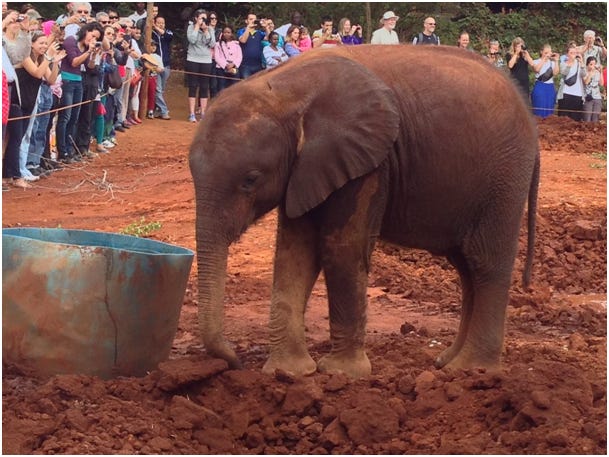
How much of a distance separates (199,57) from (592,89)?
27.4 feet

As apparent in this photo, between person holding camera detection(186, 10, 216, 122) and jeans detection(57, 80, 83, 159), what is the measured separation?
5447 millimetres

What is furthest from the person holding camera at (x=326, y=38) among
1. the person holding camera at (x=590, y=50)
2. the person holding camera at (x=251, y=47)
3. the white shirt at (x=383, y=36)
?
the person holding camera at (x=590, y=50)

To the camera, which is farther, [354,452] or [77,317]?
[77,317]

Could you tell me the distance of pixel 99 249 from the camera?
6.78 m

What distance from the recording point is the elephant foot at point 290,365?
716cm

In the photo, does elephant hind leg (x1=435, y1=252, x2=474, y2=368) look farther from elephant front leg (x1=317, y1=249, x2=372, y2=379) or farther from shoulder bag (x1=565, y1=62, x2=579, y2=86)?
shoulder bag (x1=565, y1=62, x2=579, y2=86)

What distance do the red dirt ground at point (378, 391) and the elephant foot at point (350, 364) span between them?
0.21 metres

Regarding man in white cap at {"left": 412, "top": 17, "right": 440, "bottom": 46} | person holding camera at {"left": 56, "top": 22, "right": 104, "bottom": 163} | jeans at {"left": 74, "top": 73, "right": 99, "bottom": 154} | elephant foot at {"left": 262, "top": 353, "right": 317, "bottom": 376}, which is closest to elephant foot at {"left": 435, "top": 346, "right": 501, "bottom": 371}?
elephant foot at {"left": 262, "top": 353, "right": 317, "bottom": 376}

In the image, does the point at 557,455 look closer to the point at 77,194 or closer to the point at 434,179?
the point at 434,179

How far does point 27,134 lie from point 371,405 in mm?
9707

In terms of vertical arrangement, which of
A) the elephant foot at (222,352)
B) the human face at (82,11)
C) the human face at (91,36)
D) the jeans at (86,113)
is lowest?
the jeans at (86,113)

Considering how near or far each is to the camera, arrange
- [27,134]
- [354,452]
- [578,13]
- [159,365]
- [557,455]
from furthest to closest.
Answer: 1. [578,13]
2. [27,134]
3. [159,365]
4. [354,452]
5. [557,455]

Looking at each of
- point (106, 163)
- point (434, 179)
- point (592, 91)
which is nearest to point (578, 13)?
point (592, 91)

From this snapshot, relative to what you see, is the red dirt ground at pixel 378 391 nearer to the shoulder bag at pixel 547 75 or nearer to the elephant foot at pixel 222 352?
the elephant foot at pixel 222 352
